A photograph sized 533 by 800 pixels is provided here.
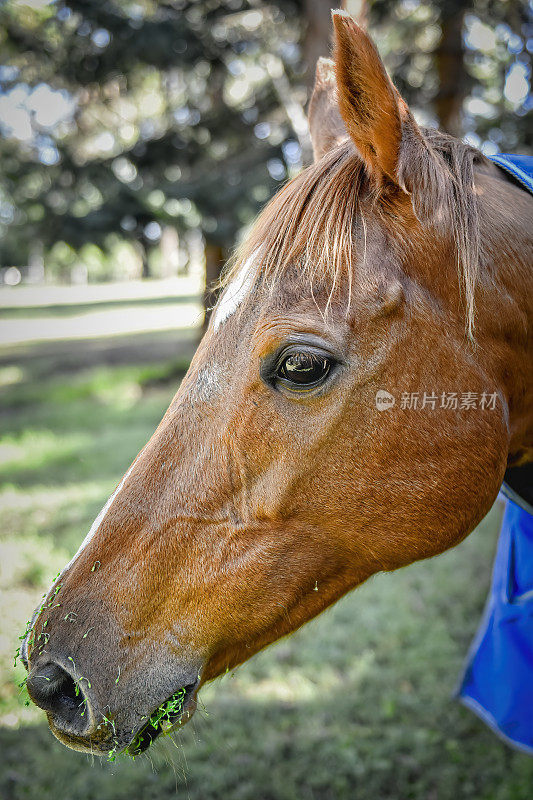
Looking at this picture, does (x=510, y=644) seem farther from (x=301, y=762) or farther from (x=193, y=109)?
(x=193, y=109)

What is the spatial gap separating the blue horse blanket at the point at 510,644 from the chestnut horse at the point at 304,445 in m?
0.99

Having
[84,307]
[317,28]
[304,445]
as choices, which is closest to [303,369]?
[304,445]

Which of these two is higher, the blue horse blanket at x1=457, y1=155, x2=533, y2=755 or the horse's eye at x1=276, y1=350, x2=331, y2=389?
the horse's eye at x1=276, y1=350, x2=331, y2=389

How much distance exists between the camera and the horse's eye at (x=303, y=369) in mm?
1316

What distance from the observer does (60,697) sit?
1337mm

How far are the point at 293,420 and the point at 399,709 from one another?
2.72m

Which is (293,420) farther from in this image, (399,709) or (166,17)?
(166,17)

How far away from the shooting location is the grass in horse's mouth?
134 centimetres

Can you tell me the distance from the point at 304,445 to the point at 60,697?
2.93 ft

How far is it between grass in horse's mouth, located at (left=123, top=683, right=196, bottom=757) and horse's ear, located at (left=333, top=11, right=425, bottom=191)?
1412 millimetres

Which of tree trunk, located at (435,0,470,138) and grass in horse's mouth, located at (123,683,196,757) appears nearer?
grass in horse's mouth, located at (123,683,196,757)

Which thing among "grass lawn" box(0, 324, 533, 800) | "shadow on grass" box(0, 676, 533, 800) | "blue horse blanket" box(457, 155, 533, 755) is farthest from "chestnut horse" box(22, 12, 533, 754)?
"shadow on grass" box(0, 676, 533, 800)

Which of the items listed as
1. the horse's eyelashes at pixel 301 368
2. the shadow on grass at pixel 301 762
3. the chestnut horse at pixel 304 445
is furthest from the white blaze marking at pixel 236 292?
the shadow on grass at pixel 301 762
